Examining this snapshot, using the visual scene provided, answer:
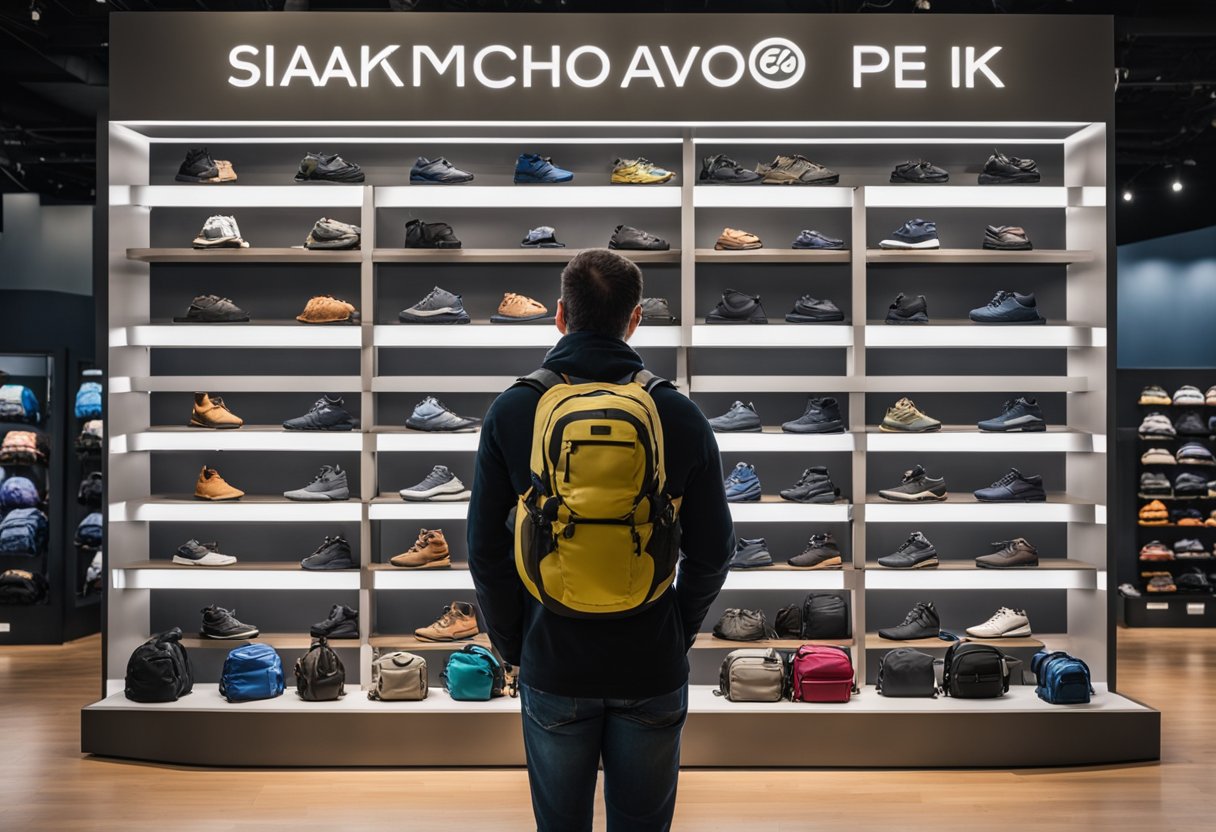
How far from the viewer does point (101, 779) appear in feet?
14.5

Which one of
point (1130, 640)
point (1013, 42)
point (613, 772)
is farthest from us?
point (1130, 640)

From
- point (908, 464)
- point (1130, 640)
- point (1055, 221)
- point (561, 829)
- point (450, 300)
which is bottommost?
point (1130, 640)

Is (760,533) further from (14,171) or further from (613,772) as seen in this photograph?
(14,171)

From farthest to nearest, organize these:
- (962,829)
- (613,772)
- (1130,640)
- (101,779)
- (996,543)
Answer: (1130,640), (996,543), (101,779), (962,829), (613,772)

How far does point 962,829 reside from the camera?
3.89 metres

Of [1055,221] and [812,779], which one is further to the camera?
[1055,221]

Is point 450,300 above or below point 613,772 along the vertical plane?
above

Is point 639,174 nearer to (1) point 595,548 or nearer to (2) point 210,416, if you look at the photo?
(2) point 210,416

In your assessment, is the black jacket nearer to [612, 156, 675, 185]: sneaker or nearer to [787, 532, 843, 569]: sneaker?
[787, 532, 843, 569]: sneaker

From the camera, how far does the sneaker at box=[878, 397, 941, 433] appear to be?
16.9 ft

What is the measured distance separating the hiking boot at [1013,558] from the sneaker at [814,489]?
32.5 inches

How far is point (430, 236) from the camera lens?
16.8 feet

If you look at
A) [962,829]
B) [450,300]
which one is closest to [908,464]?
[962,829]

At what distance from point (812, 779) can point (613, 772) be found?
2.83 meters
